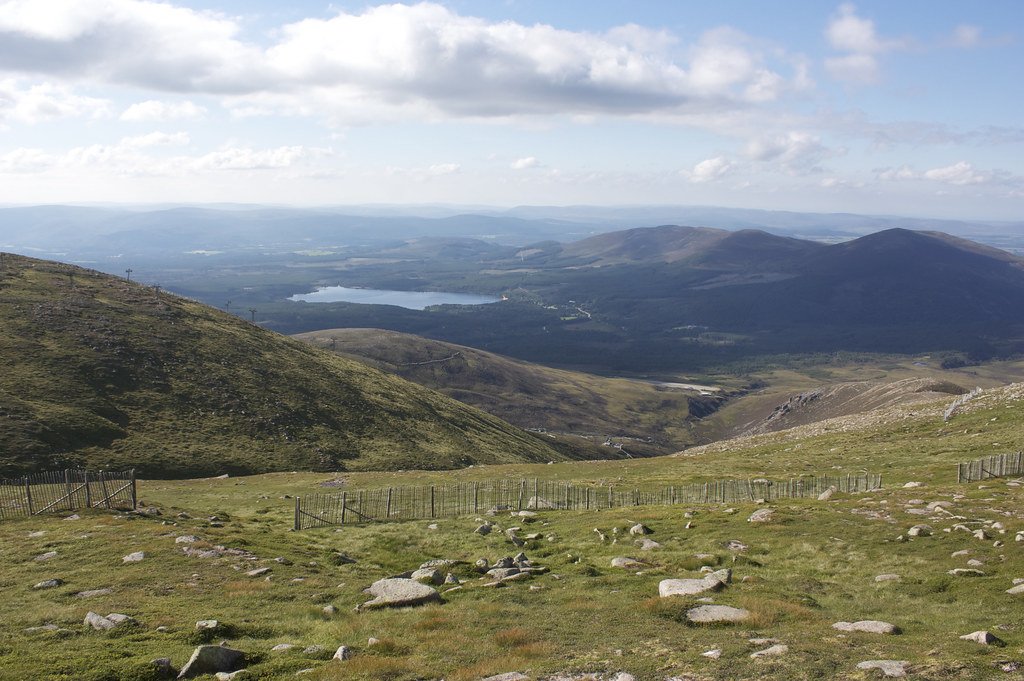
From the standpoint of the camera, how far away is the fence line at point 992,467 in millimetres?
36125

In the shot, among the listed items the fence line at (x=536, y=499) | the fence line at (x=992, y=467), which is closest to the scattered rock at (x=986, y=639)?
the fence line at (x=536, y=499)

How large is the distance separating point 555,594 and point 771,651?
27.2 ft

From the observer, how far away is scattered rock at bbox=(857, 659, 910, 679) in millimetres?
13019

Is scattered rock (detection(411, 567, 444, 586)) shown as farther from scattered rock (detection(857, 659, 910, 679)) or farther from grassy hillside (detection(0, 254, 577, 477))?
grassy hillside (detection(0, 254, 577, 477))

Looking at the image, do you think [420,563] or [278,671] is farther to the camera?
[420,563]

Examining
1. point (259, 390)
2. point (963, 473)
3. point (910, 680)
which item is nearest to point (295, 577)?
point (910, 680)

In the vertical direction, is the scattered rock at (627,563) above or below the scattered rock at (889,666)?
below

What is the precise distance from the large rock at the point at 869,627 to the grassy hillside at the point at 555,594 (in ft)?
1.16

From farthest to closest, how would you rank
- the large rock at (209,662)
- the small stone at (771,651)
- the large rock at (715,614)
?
the large rock at (715,614)
the small stone at (771,651)
the large rock at (209,662)

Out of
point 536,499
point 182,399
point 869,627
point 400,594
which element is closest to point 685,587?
point 869,627

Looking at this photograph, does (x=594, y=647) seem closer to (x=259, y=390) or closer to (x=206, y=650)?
(x=206, y=650)

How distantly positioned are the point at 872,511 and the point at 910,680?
64.0 feet

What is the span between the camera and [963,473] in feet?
123

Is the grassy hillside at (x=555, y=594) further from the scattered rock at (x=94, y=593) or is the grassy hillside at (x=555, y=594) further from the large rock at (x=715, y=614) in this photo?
the large rock at (x=715, y=614)
